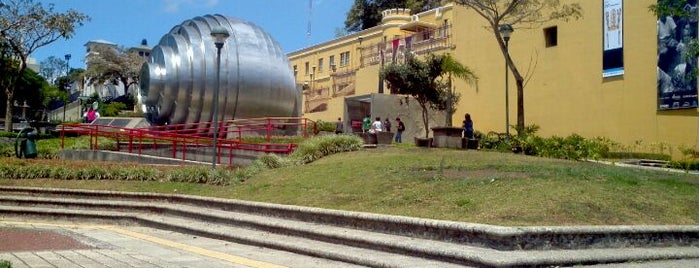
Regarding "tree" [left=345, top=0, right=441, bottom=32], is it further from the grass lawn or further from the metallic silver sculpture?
the grass lawn

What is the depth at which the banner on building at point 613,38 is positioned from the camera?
25.9 metres

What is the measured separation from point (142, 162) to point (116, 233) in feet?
28.9

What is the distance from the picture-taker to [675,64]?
23766mm

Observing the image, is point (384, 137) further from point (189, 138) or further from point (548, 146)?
point (189, 138)

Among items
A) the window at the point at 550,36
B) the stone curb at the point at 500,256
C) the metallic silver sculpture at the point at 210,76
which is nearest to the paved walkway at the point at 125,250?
the stone curb at the point at 500,256

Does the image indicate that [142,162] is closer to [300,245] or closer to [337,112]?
[300,245]

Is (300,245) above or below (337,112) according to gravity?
below

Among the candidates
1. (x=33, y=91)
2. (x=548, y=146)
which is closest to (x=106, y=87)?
(x=33, y=91)

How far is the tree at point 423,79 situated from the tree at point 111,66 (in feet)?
151

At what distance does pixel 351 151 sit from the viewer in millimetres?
18953

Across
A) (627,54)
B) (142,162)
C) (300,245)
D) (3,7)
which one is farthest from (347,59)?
(300,245)

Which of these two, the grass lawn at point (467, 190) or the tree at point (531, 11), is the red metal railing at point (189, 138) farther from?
the tree at point (531, 11)

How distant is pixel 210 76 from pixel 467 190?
19.2m

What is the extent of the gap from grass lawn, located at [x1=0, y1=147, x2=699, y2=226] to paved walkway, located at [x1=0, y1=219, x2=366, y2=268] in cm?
190
